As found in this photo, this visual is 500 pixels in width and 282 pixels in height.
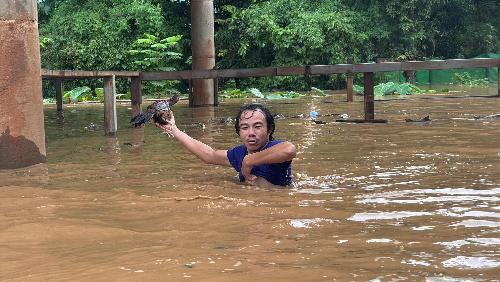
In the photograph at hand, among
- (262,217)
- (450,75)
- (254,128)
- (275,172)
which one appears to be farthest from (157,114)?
(450,75)

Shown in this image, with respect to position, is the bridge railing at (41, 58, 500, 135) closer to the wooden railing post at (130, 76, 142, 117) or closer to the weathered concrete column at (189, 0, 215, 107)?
the wooden railing post at (130, 76, 142, 117)

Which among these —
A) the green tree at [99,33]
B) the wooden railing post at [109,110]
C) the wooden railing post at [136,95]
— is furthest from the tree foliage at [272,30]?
the wooden railing post at [109,110]

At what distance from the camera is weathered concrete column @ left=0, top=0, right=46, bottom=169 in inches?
250

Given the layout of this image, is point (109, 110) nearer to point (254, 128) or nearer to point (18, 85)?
point (18, 85)

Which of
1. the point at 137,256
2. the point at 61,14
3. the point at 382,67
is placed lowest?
the point at 137,256

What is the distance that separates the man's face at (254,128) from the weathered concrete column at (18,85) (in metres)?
2.36

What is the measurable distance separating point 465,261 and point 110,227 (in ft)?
6.03

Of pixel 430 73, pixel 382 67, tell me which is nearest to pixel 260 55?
pixel 430 73

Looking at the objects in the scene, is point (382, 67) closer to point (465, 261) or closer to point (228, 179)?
point (228, 179)

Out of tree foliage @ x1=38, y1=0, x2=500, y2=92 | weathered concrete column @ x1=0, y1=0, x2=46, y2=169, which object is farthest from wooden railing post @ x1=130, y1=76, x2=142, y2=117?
tree foliage @ x1=38, y1=0, x2=500, y2=92

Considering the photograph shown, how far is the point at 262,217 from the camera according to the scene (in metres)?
3.95

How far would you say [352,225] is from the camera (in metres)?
3.67

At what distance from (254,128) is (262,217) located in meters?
1.37

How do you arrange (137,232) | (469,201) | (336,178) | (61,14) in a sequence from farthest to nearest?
1. (61,14)
2. (336,178)
3. (469,201)
4. (137,232)
